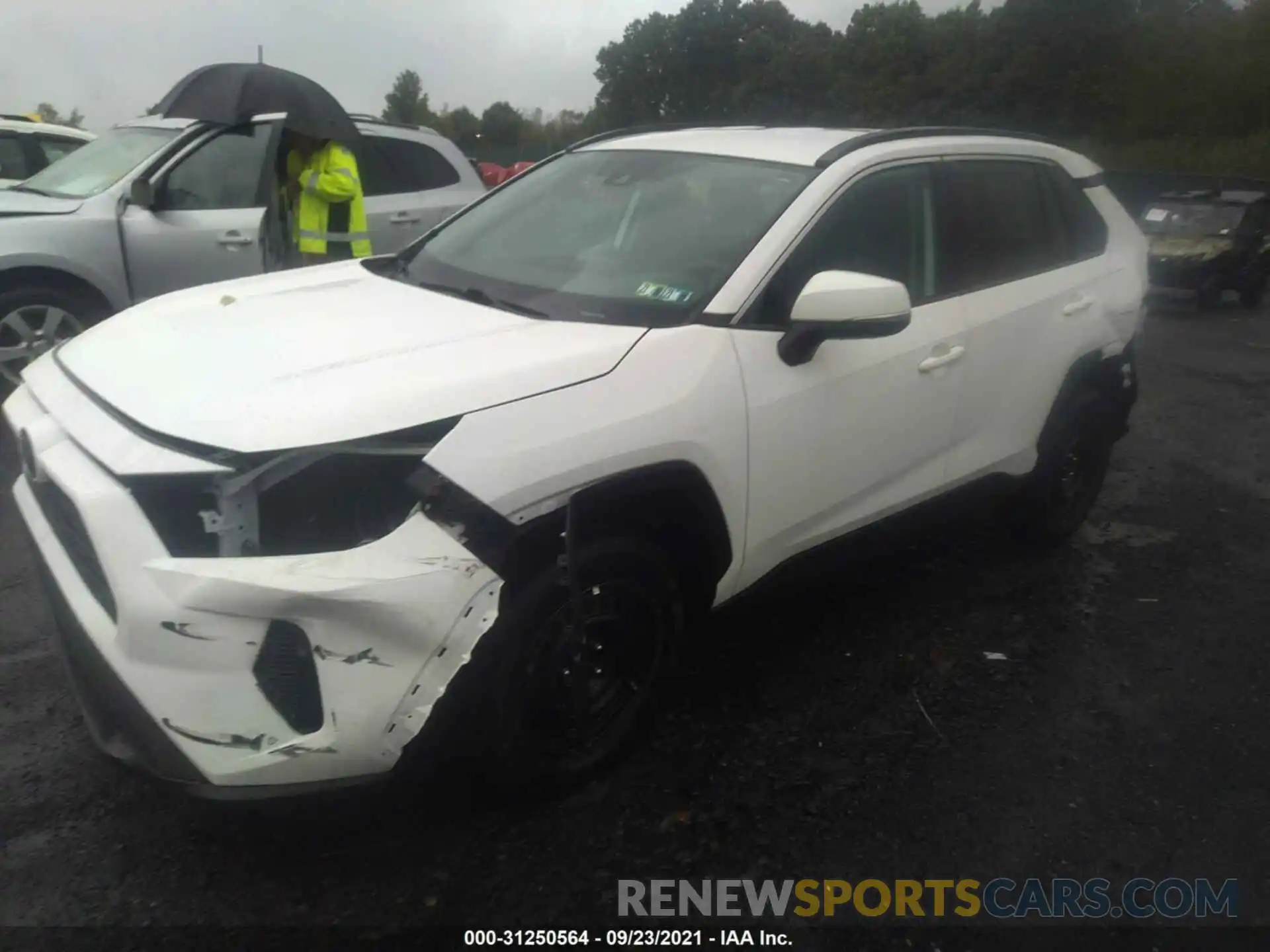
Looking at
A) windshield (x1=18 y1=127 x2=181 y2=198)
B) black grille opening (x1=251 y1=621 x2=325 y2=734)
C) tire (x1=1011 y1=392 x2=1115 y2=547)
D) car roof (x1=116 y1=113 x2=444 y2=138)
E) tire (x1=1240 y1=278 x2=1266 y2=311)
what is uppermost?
car roof (x1=116 y1=113 x2=444 y2=138)

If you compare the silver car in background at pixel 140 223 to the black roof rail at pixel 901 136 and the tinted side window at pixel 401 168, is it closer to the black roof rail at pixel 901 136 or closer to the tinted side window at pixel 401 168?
the tinted side window at pixel 401 168

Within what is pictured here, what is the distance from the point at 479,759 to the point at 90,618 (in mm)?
917

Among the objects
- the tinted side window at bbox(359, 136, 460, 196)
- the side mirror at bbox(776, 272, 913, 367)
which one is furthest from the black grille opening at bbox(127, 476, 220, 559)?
the tinted side window at bbox(359, 136, 460, 196)

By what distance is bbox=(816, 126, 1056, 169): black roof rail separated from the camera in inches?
131

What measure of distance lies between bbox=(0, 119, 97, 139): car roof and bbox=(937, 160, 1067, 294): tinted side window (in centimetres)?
787

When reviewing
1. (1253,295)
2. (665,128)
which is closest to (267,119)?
(665,128)

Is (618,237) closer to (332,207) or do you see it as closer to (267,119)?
(332,207)

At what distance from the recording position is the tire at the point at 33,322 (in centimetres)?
545

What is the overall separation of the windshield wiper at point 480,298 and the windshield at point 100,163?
3652 mm

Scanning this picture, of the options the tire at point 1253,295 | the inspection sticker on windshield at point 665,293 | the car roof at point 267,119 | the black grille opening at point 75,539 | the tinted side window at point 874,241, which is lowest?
the tire at point 1253,295

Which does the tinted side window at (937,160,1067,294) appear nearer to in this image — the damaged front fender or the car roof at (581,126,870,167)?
the car roof at (581,126,870,167)

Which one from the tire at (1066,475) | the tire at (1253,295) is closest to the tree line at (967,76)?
the tire at (1066,475)

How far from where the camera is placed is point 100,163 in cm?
634

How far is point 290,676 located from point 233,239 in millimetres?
4596
